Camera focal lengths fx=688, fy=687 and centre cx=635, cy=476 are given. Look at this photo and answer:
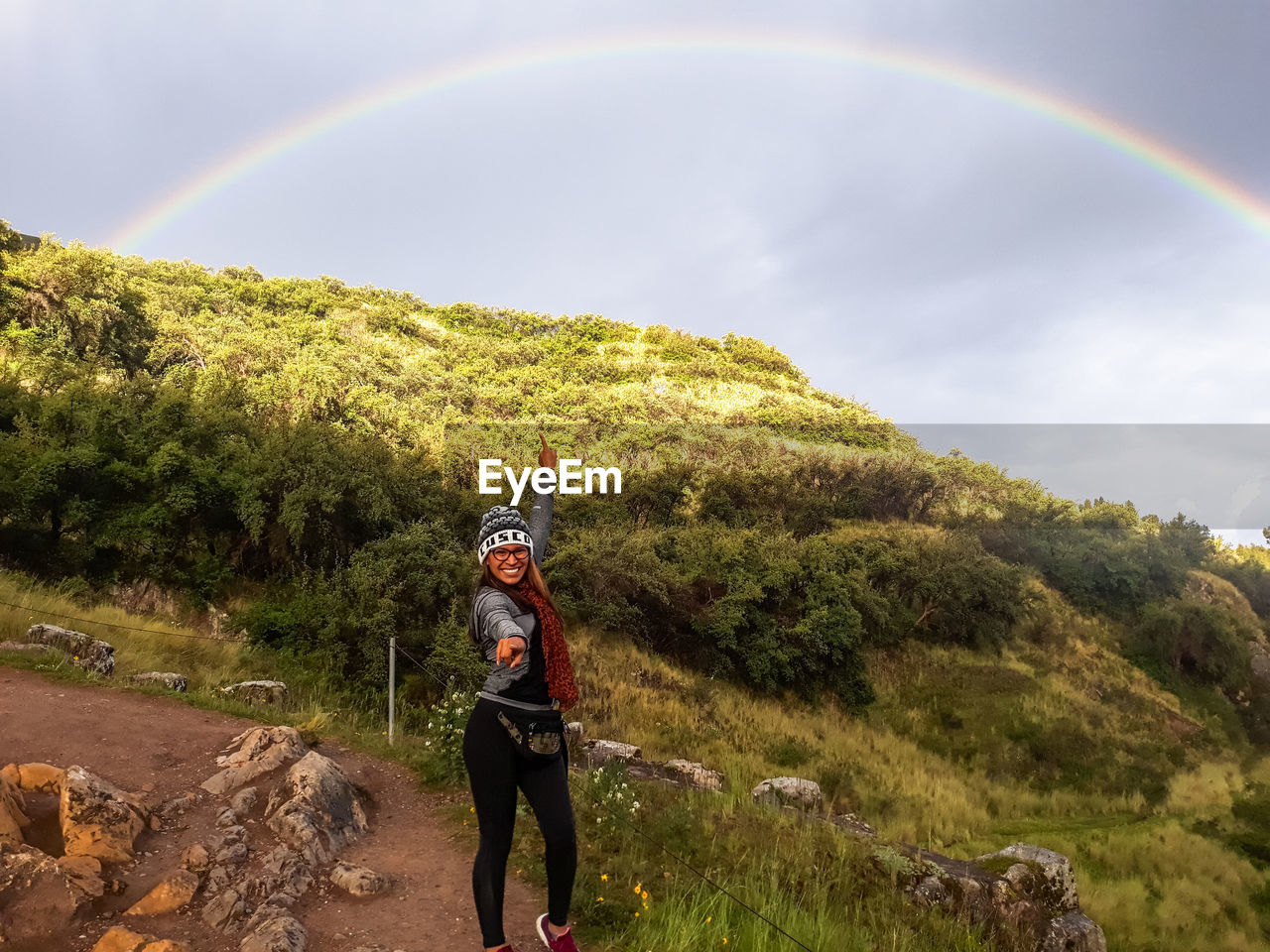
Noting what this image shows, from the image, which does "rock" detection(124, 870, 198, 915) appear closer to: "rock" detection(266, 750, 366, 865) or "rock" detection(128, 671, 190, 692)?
"rock" detection(266, 750, 366, 865)

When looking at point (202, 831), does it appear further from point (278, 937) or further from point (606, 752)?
point (606, 752)

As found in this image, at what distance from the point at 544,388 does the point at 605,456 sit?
2161 cm

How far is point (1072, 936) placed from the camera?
308 inches

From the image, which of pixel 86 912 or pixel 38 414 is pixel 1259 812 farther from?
pixel 38 414

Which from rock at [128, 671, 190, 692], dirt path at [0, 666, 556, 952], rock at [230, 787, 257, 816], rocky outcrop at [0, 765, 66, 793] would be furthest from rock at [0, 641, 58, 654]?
rock at [230, 787, 257, 816]

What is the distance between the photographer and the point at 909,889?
23.6 ft

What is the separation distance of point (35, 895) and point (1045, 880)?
396 inches

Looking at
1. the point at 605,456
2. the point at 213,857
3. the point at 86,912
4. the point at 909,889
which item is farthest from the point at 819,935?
the point at 605,456

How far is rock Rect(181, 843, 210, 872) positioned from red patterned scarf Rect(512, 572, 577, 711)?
3391mm

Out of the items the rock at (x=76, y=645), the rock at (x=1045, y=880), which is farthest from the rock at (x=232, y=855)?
the rock at (x=1045, y=880)

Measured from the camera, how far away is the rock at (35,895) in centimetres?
388

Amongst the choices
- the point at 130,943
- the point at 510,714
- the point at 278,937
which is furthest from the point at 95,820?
the point at 510,714

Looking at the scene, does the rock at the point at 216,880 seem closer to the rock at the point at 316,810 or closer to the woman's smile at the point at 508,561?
the rock at the point at 316,810

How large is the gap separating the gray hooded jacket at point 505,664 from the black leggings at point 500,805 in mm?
112
